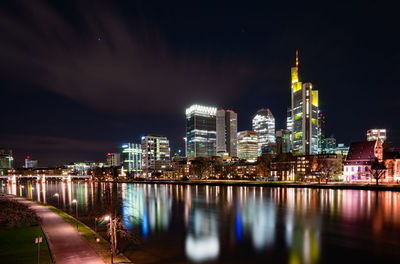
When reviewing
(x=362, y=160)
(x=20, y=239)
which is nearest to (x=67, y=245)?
(x=20, y=239)

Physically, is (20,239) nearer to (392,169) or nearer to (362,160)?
(362,160)

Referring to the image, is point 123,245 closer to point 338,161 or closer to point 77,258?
point 77,258

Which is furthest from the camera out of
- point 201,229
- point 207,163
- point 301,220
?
point 207,163

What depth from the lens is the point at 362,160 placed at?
359ft

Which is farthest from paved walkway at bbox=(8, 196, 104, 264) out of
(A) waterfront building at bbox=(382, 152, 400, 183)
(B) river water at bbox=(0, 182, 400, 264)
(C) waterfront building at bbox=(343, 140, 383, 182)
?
(A) waterfront building at bbox=(382, 152, 400, 183)

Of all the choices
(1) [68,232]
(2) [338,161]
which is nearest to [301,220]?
(1) [68,232]

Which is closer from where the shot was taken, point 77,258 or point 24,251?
point 77,258

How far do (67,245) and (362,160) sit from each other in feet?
392

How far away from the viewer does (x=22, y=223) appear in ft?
104

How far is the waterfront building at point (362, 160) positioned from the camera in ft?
349

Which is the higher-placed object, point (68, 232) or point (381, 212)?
point (68, 232)

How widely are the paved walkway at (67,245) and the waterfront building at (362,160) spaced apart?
11238cm

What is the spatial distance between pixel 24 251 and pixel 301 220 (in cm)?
3695

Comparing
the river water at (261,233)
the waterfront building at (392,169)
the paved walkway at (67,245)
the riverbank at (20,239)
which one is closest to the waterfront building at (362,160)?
the waterfront building at (392,169)
